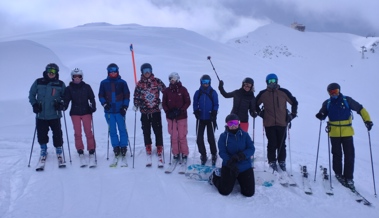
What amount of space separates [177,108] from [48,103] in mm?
2627

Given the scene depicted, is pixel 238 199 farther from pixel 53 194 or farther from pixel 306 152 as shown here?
pixel 306 152

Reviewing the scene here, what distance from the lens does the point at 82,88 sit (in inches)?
262

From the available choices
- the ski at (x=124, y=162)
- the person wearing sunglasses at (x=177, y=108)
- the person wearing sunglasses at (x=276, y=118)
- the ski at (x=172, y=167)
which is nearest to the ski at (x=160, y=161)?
the ski at (x=172, y=167)

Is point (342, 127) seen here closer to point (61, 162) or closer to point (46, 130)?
point (61, 162)

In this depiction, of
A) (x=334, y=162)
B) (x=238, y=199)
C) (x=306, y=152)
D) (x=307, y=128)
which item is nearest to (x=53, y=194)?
(x=238, y=199)

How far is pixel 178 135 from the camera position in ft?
21.8

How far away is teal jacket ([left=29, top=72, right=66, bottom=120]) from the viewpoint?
634 centimetres

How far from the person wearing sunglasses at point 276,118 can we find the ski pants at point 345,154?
955 millimetres

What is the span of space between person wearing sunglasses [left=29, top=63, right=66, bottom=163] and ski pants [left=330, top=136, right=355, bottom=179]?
5.48 metres

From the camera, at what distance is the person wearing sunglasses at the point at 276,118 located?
20.9ft

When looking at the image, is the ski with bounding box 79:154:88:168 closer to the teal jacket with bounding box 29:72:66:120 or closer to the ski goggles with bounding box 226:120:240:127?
the teal jacket with bounding box 29:72:66:120

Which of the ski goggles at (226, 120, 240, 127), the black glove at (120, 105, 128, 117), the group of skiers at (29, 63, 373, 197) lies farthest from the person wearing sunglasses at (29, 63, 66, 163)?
the ski goggles at (226, 120, 240, 127)

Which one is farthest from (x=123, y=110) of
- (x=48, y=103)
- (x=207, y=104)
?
(x=207, y=104)

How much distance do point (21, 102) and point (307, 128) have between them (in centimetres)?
932
